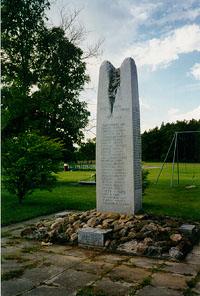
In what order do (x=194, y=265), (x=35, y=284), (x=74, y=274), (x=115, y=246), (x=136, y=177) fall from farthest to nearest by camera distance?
1. (x=136, y=177)
2. (x=115, y=246)
3. (x=194, y=265)
4. (x=74, y=274)
5. (x=35, y=284)

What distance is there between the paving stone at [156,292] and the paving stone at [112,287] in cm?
19

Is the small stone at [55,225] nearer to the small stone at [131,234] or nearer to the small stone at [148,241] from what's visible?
the small stone at [131,234]

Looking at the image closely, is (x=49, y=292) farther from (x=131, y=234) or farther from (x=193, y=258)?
(x=193, y=258)

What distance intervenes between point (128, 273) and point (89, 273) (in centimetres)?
61

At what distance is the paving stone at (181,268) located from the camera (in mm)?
4196

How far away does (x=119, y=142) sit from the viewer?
6922 mm

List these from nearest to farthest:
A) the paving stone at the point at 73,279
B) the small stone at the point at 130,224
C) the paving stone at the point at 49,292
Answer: the paving stone at the point at 49,292 → the paving stone at the point at 73,279 → the small stone at the point at 130,224

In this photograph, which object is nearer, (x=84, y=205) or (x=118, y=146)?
(x=118, y=146)

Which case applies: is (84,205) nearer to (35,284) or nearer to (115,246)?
(115,246)

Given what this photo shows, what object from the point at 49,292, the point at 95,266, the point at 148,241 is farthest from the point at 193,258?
the point at 49,292

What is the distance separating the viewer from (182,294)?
11.2 feet

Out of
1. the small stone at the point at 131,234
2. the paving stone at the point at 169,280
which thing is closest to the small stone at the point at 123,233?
the small stone at the point at 131,234

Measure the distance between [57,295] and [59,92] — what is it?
54.6 ft

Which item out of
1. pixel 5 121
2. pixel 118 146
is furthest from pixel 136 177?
pixel 5 121
